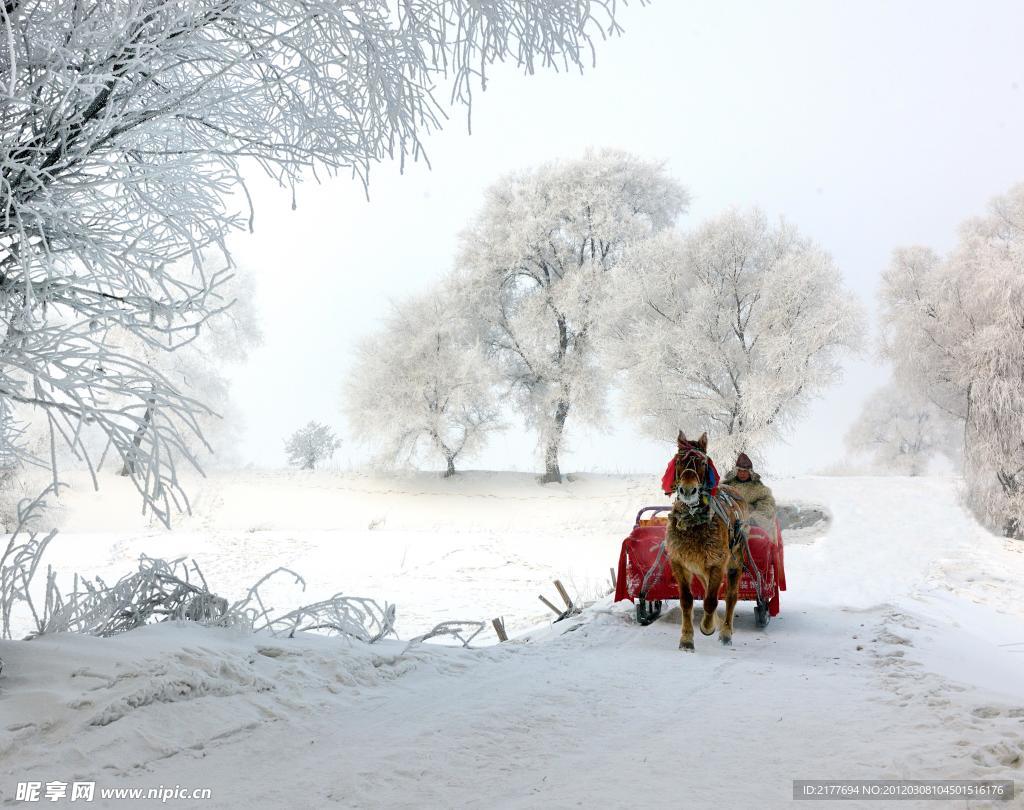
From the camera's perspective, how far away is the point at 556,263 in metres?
19.7

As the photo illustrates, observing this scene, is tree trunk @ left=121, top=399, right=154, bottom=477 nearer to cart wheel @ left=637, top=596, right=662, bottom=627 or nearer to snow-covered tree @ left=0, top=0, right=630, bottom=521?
snow-covered tree @ left=0, top=0, right=630, bottom=521

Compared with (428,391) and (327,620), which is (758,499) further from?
(428,391)

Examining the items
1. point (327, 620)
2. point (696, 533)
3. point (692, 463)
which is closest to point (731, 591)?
point (696, 533)

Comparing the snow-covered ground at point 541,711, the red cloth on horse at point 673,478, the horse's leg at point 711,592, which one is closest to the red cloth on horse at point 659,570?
the snow-covered ground at point 541,711

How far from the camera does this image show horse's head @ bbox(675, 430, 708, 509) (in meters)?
4.55

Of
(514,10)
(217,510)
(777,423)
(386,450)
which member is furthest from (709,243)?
(514,10)

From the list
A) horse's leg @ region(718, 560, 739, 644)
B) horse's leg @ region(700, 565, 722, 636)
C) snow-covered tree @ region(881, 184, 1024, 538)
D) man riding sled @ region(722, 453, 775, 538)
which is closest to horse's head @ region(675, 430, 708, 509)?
horse's leg @ region(700, 565, 722, 636)

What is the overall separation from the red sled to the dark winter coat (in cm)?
30

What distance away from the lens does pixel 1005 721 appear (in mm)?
2818

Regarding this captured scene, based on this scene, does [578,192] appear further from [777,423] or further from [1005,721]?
[1005,721]

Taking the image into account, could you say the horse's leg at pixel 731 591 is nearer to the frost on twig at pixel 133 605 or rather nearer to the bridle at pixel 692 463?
the bridle at pixel 692 463

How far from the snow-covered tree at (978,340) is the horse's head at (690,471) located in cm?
993

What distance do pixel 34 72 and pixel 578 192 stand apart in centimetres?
1682

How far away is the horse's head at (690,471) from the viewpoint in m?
4.55
